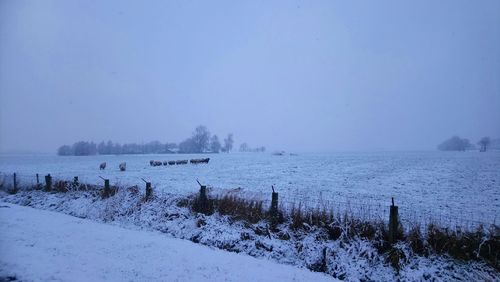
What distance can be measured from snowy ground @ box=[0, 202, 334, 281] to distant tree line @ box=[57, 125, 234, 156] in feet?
491

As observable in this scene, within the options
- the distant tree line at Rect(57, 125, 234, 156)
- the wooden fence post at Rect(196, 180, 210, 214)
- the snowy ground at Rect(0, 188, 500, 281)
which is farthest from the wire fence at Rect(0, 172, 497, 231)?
the distant tree line at Rect(57, 125, 234, 156)

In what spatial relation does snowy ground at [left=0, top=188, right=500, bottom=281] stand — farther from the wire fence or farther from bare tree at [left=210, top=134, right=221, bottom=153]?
bare tree at [left=210, top=134, right=221, bottom=153]

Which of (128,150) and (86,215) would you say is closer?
(86,215)

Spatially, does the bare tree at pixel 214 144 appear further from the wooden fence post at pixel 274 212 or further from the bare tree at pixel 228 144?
the wooden fence post at pixel 274 212

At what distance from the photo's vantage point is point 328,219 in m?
9.80

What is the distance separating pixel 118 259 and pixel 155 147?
190545 millimetres

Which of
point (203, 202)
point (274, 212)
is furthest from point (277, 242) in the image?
point (203, 202)

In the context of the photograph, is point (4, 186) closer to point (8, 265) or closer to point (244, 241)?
Result: point (8, 265)

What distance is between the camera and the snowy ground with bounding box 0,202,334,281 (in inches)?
281

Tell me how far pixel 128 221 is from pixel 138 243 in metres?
3.55

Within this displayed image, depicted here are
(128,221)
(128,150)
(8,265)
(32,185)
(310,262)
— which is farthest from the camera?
(128,150)

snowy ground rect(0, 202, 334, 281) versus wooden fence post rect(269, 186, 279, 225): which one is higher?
wooden fence post rect(269, 186, 279, 225)

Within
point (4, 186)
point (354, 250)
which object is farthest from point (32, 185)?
point (354, 250)

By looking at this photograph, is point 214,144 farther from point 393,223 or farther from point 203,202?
point 393,223
